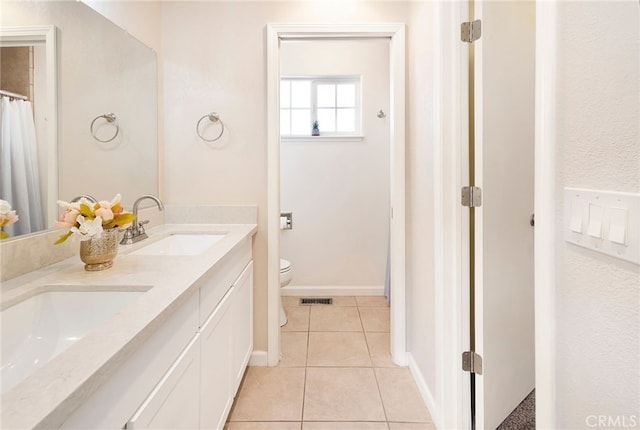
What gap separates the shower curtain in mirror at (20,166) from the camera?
0.98 metres

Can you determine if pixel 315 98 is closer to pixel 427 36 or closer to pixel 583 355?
pixel 427 36

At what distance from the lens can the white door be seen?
1.30 m

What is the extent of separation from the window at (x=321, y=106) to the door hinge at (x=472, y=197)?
1.98 metres

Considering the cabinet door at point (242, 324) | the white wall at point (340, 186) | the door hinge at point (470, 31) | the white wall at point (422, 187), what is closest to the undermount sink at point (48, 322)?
the cabinet door at point (242, 324)

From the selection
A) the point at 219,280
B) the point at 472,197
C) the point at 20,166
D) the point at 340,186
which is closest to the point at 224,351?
the point at 219,280

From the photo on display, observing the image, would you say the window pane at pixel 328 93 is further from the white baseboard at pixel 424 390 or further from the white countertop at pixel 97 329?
the white baseboard at pixel 424 390

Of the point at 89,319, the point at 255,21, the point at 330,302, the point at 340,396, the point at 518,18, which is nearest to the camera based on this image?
the point at 89,319

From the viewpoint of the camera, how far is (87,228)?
3.36 feet

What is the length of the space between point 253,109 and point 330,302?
6.28ft

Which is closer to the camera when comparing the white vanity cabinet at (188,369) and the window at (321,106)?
the white vanity cabinet at (188,369)

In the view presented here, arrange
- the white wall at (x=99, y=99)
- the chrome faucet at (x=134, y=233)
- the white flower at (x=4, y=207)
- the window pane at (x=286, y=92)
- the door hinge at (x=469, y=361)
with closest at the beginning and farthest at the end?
1. the white flower at (x=4, y=207)
2. the white wall at (x=99, y=99)
3. the door hinge at (x=469, y=361)
4. the chrome faucet at (x=134, y=233)
5. the window pane at (x=286, y=92)

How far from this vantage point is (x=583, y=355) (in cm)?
67

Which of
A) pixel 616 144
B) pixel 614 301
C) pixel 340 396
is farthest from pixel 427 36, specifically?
pixel 340 396

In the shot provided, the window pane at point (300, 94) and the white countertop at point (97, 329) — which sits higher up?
the window pane at point (300, 94)
